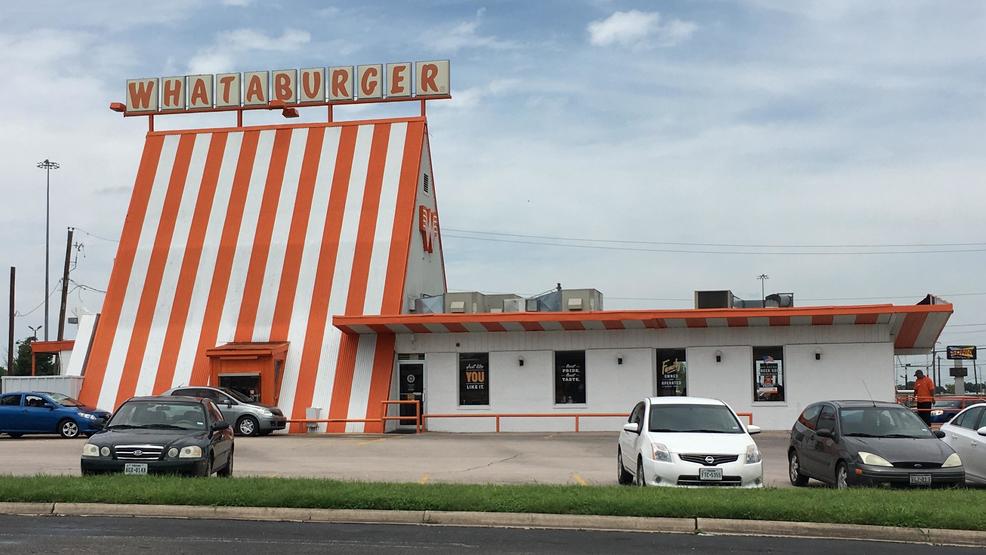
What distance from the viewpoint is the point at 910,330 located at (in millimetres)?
32562

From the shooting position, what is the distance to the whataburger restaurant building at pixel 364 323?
105ft

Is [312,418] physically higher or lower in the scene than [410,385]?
lower

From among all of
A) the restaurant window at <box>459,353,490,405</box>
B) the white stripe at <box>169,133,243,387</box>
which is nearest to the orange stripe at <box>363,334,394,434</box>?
the restaurant window at <box>459,353,490,405</box>

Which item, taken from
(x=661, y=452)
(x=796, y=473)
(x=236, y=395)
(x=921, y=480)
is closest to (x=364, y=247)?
(x=236, y=395)

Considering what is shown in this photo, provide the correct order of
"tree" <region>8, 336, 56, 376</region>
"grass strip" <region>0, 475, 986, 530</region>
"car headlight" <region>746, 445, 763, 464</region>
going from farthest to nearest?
"tree" <region>8, 336, 56, 376</region>
"car headlight" <region>746, 445, 763, 464</region>
"grass strip" <region>0, 475, 986, 530</region>

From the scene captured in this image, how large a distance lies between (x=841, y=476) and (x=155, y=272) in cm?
2812

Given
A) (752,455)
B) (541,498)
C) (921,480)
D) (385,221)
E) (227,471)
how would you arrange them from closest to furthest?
(541,498) < (921,480) < (752,455) < (227,471) < (385,221)

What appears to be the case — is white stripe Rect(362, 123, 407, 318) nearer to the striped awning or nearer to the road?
the striped awning

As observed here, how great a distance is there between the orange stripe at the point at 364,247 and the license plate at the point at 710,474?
66.9 ft

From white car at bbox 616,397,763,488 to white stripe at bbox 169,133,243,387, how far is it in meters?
22.5

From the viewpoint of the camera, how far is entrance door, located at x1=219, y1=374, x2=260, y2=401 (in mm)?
34406

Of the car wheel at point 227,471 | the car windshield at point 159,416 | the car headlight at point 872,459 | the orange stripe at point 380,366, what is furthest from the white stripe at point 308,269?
the car headlight at point 872,459

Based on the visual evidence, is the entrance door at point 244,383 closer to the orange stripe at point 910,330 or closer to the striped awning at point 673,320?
the striped awning at point 673,320

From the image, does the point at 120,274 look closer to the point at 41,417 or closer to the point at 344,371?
the point at 41,417
